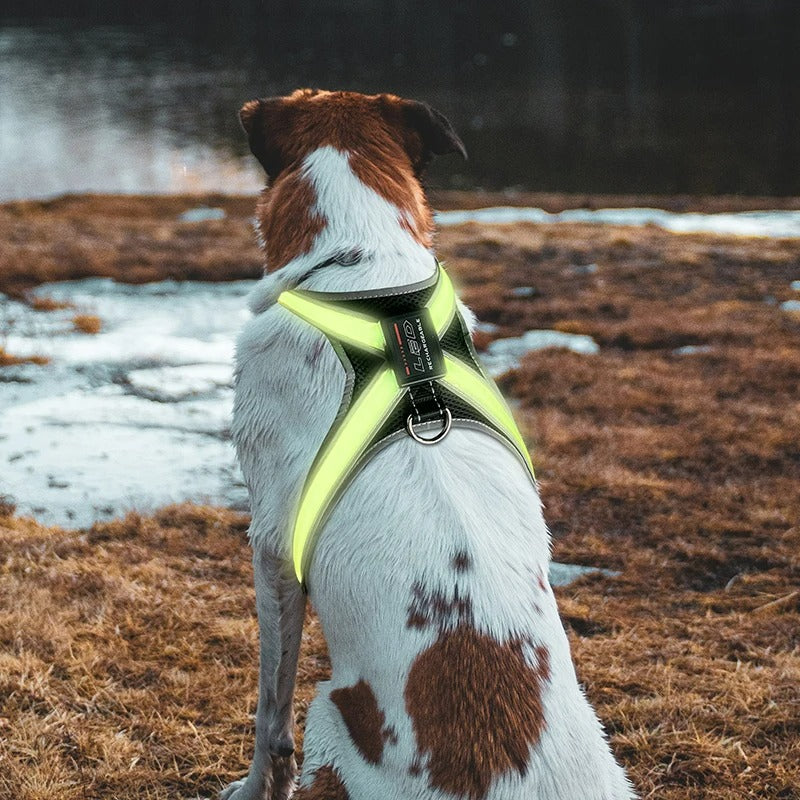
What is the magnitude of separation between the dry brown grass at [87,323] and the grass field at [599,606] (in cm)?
468

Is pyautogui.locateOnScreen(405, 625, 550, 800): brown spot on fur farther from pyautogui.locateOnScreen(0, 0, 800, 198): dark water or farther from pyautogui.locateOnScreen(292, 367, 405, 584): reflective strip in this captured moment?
pyautogui.locateOnScreen(0, 0, 800, 198): dark water

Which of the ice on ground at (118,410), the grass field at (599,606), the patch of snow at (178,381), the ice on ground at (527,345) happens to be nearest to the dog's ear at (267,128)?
the grass field at (599,606)

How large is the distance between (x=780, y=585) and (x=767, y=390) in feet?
13.7

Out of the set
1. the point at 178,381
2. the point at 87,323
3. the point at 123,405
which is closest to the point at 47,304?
the point at 87,323

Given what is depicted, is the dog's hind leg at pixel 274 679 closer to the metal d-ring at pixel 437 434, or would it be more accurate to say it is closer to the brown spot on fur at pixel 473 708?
the metal d-ring at pixel 437 434

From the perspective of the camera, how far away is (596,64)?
70.8 metres

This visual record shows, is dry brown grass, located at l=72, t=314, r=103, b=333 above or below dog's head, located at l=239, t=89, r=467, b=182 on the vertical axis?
below

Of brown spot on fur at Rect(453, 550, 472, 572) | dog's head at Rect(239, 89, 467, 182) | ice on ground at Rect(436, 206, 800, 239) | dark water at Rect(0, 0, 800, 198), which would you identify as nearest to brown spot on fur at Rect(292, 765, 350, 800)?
brown spot on fur at Rect(453, 550, 472, 572)

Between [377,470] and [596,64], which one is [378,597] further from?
[596,64]

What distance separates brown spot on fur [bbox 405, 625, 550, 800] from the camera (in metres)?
2.11

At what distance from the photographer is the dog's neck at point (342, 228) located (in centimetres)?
285

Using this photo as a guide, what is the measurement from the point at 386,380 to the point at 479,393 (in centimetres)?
29

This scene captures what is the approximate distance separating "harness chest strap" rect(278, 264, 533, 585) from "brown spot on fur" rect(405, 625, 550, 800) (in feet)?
1.77

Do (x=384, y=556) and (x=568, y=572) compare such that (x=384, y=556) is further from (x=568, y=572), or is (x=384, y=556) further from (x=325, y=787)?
(x=568, y=572)
